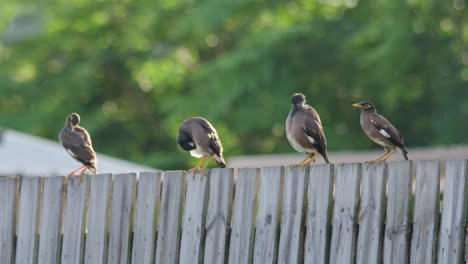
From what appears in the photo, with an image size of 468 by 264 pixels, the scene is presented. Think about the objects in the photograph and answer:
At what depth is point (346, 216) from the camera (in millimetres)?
4246

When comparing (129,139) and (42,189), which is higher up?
(129,139)

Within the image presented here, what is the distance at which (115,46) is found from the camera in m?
25.1

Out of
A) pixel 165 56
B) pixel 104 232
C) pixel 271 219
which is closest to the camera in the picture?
pixel 271 219

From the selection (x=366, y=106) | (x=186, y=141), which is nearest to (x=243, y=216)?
(x=186, y=141)

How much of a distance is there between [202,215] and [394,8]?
595 inches

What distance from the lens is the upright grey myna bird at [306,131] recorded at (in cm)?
492

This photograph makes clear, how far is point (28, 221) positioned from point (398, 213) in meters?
2.83

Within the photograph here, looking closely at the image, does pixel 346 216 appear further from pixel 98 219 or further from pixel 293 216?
Answer: pixel 98 219

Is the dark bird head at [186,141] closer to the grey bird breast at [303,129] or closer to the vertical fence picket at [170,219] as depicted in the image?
the vertical fence picket at [170,219]

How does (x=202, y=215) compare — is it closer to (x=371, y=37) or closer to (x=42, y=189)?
(x=42, y=189)

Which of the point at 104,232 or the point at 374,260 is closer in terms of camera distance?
the point at 374,260

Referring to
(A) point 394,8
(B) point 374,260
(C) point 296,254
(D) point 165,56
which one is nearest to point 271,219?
(C) point 296,254

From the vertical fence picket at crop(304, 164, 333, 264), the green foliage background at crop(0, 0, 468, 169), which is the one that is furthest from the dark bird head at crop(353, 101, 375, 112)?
the green foliage background at crop(0, 0, 468, 169)

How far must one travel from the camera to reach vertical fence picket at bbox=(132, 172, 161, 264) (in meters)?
4.92
